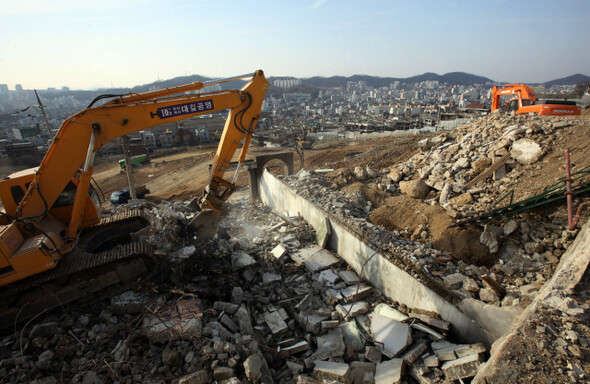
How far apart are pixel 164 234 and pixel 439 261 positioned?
5.69 m

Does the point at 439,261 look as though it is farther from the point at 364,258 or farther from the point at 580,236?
the point at 580,236

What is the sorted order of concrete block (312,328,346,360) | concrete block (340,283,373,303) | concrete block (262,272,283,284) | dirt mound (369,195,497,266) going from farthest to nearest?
concrete block (262,272,283,284) < dirt mound (369,195,497,266) < concrete block (340,283,373,303) < concrete block (312,328,346,360)

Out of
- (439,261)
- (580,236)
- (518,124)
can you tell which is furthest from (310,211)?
(518,124)

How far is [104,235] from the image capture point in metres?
6.61

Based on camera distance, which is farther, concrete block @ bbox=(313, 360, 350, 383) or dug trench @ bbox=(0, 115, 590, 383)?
concrete block @ bbox=(313, 360, 350, 383)

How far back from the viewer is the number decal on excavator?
5500 mm

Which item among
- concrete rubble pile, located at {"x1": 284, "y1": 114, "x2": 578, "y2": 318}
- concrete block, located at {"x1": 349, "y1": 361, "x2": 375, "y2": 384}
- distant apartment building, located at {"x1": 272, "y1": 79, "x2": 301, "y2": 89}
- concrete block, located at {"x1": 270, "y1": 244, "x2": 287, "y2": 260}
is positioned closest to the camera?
concrete block, located at {"x1": 349, "y1": 361, "x2": 375, "y2": 384}

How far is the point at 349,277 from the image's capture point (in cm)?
638

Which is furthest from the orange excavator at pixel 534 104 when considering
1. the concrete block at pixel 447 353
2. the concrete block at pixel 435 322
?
the concrete block at pixel 447 353

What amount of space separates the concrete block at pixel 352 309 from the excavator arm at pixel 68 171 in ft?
14.9

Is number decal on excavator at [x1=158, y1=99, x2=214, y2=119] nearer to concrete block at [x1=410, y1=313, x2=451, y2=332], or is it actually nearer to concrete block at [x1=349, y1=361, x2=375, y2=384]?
concrete block at [x1=349, y1=361, x2=375, y2=384]

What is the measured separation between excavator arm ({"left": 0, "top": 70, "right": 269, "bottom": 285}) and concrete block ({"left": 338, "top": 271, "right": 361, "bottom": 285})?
4.36 metres

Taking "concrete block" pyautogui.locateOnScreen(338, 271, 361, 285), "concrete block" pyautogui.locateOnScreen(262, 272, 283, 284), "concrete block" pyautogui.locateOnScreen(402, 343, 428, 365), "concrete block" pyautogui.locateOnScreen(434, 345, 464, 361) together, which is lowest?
"concrete block" pyautogui.locateOnScreen(338, 271, 361, 285)

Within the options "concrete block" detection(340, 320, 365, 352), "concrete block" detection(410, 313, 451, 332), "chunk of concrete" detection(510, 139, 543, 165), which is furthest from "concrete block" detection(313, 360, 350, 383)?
"chunk of concrete" detection(510, 139, 543, 165)
